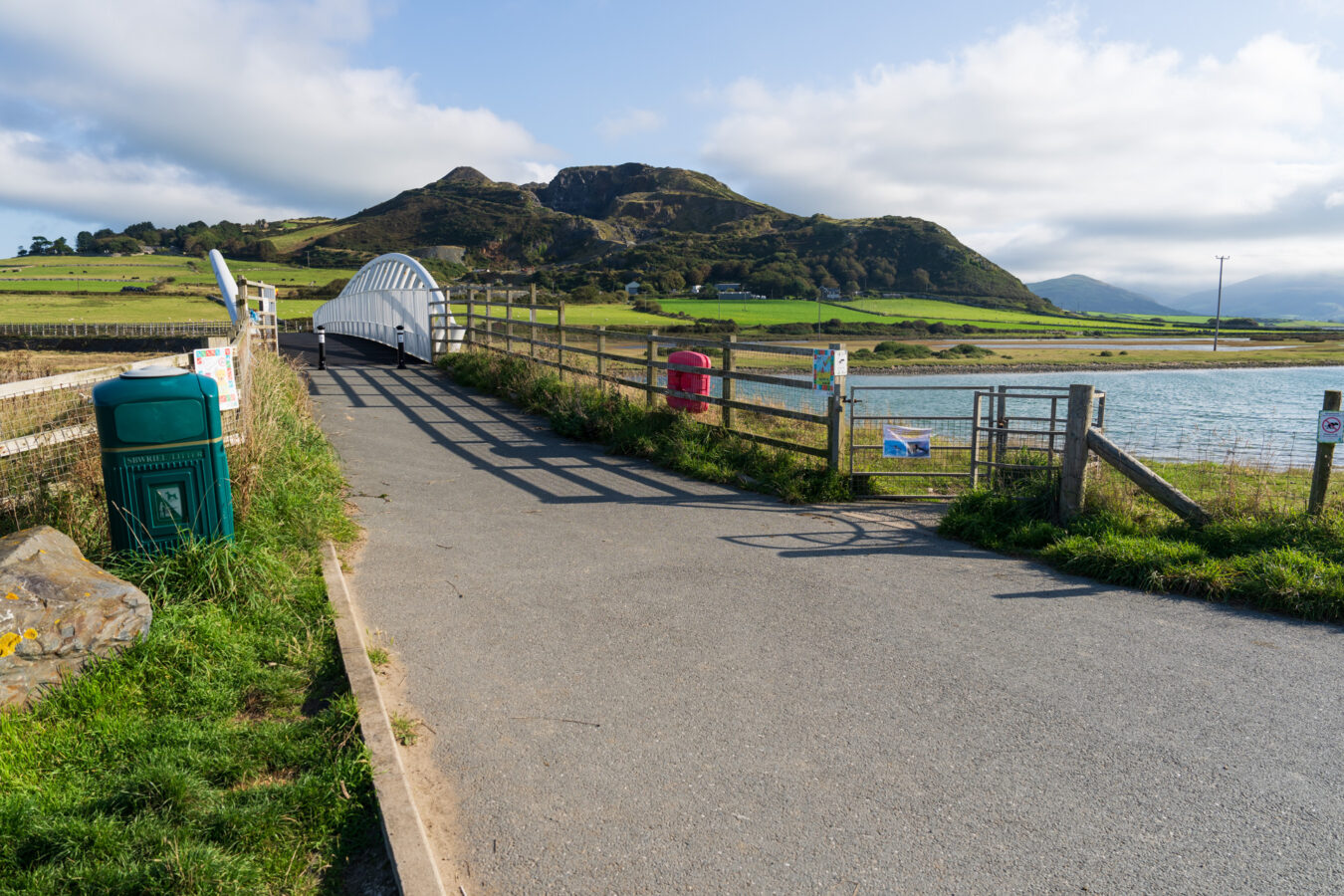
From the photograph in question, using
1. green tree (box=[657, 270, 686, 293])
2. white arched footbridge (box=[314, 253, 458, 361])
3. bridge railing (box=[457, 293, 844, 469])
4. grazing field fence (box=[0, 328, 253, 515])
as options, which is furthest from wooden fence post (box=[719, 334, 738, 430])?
green tree (box=[657, 270, 686, 293])

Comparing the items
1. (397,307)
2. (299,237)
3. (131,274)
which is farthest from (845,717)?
(299,237)

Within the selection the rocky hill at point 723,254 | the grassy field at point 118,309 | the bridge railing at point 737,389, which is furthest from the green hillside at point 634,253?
the bridge railing at point 737,389

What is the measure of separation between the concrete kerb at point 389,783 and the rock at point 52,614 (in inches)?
43.6

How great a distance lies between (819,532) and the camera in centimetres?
830

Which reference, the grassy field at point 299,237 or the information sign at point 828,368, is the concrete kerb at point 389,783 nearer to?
the information sign at point 828,368

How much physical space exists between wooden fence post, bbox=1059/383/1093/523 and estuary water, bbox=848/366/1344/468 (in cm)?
1446

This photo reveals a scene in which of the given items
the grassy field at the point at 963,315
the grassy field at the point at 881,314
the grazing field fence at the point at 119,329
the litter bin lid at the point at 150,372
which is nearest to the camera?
the litter bin lid at the point at 150,372

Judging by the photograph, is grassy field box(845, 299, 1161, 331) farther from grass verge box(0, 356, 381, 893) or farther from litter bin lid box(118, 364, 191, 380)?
grass verge box(0, 356, 381, 893)

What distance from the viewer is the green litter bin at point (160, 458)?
17.5 feet

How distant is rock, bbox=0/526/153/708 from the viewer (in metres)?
4.11

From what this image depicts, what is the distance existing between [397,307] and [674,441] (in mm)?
18459

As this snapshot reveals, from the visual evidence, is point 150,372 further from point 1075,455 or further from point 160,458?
point 1075,455

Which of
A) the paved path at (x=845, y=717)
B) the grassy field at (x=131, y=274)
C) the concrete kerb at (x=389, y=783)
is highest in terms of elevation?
the grassy field at (x=131, y=274)

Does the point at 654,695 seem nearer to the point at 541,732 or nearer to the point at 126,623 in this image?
the point at 541,732
